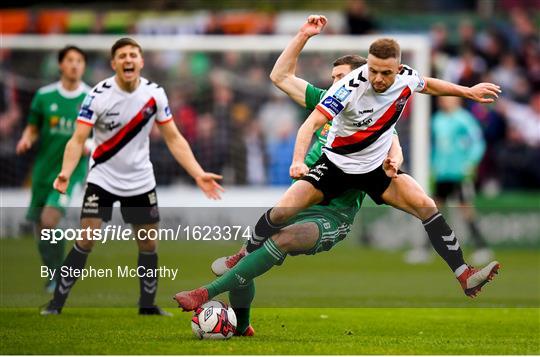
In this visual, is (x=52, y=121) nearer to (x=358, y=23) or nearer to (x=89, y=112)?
(x=89, y=112)

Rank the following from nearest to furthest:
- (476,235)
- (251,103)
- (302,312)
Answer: (302,312) < (476,235) < (251,103)

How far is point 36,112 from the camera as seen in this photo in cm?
1406

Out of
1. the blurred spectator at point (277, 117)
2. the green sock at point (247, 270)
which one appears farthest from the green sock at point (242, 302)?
the blurred spectator at point (277, 117)

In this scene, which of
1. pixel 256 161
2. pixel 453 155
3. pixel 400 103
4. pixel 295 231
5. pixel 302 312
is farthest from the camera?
pixel 256 161

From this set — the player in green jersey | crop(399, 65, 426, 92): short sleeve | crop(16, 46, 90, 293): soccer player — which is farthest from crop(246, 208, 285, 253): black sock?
crop(16, 46, 90, 293): soccer player

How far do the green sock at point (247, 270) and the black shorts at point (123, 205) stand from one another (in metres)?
2.30

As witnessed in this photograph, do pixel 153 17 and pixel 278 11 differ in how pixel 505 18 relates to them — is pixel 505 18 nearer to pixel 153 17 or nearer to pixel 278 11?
pixel 278 11

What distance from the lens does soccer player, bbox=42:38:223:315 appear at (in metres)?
11.6

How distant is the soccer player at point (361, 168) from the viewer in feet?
32.2

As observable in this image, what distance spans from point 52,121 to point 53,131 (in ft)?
0.42

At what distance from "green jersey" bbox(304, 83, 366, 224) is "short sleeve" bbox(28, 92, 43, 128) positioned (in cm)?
416

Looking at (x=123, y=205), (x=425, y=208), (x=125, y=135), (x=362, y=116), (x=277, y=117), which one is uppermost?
(x=362, y=116)

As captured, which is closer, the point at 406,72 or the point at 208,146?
the point at 406,72

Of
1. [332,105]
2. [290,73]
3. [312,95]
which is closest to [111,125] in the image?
[290,73]
